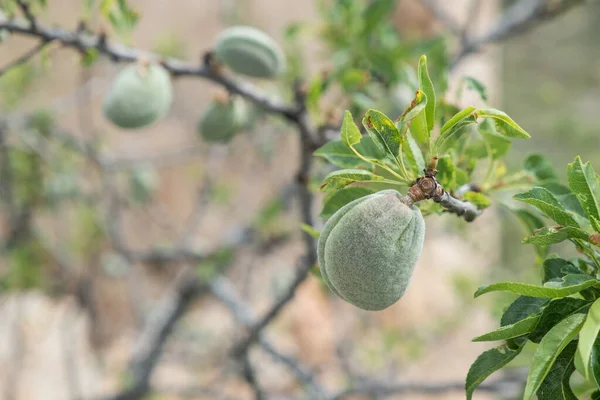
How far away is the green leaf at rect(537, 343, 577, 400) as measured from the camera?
1.76 ft

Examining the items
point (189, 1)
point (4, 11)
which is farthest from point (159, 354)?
point (189, 1)

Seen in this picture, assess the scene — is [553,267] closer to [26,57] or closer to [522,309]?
[522,309]

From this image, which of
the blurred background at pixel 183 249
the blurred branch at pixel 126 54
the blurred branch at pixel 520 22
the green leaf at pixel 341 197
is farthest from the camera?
the blurred background at pixel 183 249

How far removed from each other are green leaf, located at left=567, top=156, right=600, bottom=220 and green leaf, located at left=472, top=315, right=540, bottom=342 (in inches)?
5.6

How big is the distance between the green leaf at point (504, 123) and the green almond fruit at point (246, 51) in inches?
23.3

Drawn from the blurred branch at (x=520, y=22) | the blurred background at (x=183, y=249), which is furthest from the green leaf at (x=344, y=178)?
the blurred background at (x=183, y=249)

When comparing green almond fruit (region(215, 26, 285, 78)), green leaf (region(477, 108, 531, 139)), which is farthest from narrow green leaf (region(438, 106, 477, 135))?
green almond fruit (region(215, 26, 285, 78))

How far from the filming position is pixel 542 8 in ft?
5.47

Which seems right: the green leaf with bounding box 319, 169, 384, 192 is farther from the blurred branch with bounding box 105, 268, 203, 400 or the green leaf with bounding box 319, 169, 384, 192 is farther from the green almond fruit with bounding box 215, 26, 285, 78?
the blurred branch with bounding box 105, 268, 203, 400

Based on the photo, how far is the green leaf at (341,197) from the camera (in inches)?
25.0

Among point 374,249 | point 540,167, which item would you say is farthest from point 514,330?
point 540,167

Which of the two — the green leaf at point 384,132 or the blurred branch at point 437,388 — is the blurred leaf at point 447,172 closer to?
the green leaf at point 384,132

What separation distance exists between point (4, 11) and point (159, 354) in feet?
5.55

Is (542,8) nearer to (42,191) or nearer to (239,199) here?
(42,191)
